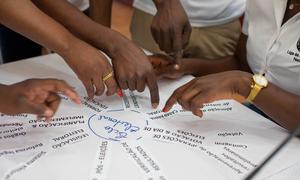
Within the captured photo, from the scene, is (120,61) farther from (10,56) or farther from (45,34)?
(10,56)

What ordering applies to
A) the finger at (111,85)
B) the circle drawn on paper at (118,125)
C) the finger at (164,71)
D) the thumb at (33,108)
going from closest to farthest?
the thumb at (33,108)
the circle drawn on paper at (118,125)
the finger at (111,85)
the finger at (164,71)

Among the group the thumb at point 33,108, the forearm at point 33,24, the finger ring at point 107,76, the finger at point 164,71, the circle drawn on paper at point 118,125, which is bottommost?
the finger at point 164,71

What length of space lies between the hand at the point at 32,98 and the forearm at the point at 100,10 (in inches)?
25.1

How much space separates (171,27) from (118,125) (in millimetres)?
369

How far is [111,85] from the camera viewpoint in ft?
3.06

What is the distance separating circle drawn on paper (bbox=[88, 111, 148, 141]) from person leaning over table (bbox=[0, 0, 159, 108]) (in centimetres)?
7

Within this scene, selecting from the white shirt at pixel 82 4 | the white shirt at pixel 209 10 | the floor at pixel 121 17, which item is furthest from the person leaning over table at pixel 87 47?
the floor at pixel 121 17

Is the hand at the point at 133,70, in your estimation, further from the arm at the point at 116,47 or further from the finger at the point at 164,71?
the finger at the point at 164,71

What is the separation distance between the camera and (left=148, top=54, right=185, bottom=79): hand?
1087 mm

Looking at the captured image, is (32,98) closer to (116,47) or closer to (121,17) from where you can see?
(116,47)

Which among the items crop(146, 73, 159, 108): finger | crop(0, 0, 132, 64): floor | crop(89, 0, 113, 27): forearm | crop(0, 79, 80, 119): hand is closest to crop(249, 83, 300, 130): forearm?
crop(146, 73, 159, 108): finger

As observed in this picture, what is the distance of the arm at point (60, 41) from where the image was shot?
2.91 ft

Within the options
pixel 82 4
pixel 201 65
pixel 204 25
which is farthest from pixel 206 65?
pixel 82 4

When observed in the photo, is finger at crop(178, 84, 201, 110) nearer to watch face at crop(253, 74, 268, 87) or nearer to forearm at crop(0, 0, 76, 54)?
watch face at crop(253, 74, 268, 87)
